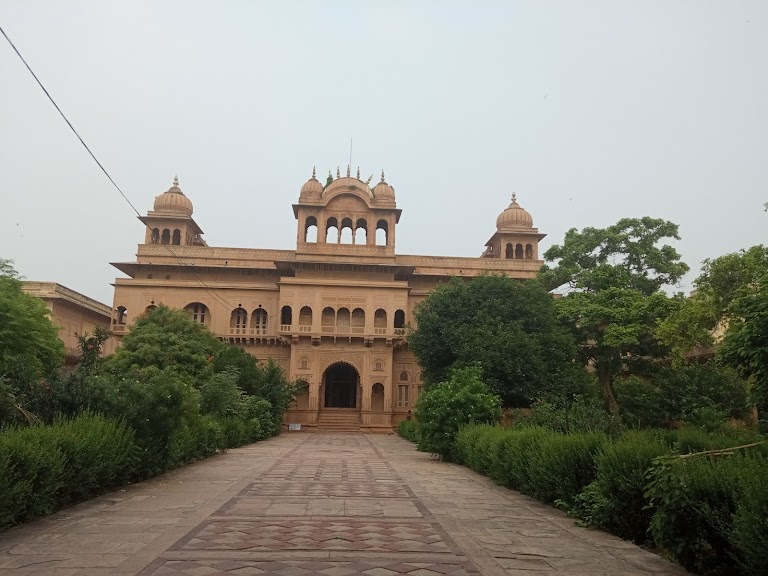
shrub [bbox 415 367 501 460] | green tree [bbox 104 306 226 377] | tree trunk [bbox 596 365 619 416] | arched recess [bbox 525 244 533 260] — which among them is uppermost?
arched recess [bbox 525 244 533 260]

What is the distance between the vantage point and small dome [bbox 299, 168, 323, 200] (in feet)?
118

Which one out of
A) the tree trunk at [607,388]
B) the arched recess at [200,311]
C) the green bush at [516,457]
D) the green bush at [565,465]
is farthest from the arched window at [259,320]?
the green bush at [565,465]

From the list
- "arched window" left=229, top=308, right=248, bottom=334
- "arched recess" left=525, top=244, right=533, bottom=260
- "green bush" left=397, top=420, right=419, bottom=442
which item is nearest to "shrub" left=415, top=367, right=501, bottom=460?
"green bush" left=397, top=420, right=419, bottom=442

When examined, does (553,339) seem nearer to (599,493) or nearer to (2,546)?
(599,493)

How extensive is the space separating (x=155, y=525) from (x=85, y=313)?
35430 mm

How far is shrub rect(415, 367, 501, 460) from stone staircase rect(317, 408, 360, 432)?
53.2 feet

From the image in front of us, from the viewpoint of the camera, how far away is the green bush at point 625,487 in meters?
6.23

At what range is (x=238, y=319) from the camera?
114ft

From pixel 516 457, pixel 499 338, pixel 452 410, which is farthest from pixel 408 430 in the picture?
pixel 516 457

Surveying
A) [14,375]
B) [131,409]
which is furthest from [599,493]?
[14,375]

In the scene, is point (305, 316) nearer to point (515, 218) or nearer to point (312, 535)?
point (515, 218)

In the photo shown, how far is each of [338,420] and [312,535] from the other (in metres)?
26.9

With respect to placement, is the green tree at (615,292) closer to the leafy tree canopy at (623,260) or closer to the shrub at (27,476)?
the leafy tree canopy at (623,260)

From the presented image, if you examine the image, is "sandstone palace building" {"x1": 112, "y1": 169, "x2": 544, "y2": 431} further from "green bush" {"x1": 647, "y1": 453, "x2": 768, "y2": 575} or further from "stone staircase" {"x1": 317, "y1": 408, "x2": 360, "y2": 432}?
"green bush" {"x1": 647, "y1": 453, "x2": 768, "y2": 575}
